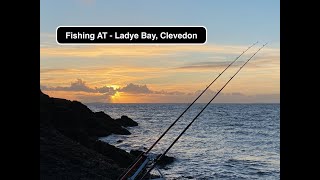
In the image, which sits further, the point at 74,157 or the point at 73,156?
the point at 73,156
